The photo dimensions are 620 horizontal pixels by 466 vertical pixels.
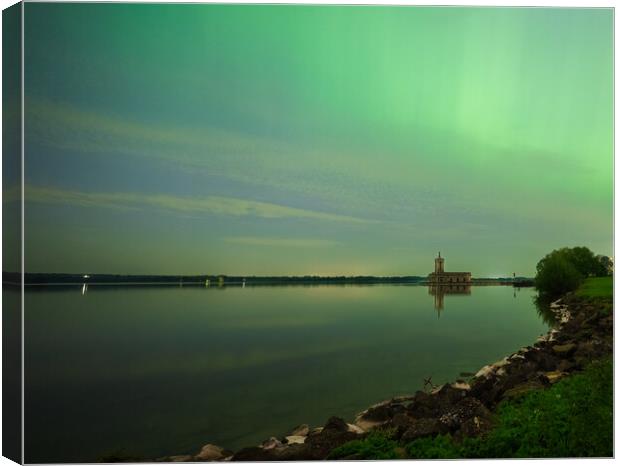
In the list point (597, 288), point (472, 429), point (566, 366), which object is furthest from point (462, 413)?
point (597, 288)

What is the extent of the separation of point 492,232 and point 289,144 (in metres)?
2.55

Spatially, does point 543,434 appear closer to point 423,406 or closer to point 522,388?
point 522,388

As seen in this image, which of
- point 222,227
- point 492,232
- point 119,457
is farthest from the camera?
point 492,232

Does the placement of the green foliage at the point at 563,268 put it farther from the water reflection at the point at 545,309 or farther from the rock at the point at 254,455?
the rock at the point at 254,455

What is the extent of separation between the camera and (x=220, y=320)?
5656 mm

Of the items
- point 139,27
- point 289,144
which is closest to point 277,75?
point 289,144

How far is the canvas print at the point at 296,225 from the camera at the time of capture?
198 inches

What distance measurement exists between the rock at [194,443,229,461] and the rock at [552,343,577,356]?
4.14 m

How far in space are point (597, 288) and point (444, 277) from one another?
1.79 m

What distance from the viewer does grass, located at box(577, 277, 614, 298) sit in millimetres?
5675

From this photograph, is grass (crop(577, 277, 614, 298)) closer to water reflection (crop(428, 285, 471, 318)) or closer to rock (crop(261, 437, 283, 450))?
water reflection (crop(428, 285, 471, 318))

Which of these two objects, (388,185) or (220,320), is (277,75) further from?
(220,320)

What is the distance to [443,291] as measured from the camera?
5.95 meters

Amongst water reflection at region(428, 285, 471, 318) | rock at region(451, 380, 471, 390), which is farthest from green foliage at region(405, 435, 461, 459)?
water reflection at region(428, 285, 471, 318)
